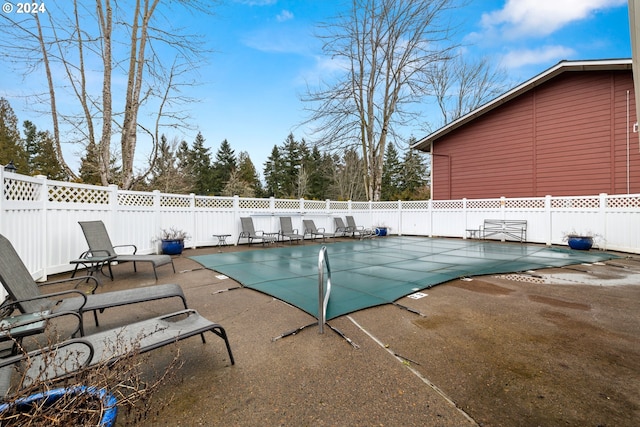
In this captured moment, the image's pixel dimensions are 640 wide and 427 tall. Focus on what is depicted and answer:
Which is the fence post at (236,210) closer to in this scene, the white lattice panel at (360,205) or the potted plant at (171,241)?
the potted plant at (171,241)

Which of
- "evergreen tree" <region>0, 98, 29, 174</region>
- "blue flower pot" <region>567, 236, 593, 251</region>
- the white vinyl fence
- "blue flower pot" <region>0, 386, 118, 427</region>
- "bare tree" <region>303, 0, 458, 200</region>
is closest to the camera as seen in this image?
"blue flower pot" <region>0, 386, 118, 427</region>

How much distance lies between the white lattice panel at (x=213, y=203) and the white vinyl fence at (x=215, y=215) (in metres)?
0.03

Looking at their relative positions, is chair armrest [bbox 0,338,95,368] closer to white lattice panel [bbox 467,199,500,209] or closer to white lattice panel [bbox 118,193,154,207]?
white lattice panel [bbox 118,193,154,207]

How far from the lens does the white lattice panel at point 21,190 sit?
137 inches

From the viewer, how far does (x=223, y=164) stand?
31.5 m

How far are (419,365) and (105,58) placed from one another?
10.7 m

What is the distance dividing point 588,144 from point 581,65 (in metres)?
2.60

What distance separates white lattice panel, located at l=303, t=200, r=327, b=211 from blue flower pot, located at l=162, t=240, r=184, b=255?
5.06 m

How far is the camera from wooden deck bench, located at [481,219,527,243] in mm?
9602

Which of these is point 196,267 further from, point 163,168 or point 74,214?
point 163,168

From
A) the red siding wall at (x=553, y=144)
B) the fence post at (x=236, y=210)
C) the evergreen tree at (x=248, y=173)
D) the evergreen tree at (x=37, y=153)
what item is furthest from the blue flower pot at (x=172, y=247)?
the evergreen tree at (x=248, y=173)

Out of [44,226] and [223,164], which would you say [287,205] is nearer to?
[44,226]

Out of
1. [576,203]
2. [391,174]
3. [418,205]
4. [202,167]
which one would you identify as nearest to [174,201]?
[418,205]

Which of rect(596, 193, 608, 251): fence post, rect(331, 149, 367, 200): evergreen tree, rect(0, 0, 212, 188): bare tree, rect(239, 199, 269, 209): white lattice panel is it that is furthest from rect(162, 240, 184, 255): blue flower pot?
rect(331, 149, 367, 200): evergreen tree
